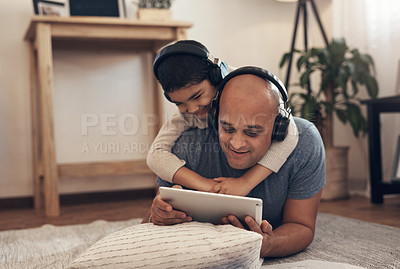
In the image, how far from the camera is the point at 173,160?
120 centimetres

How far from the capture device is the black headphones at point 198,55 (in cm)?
112

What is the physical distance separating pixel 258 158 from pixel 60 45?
1688 mm

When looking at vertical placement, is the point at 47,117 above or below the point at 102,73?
below

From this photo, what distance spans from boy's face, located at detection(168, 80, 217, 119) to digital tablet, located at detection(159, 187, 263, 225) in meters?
0.30

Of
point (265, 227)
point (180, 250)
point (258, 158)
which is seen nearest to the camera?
point (180, 250)

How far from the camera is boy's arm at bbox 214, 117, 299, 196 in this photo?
1.07 m

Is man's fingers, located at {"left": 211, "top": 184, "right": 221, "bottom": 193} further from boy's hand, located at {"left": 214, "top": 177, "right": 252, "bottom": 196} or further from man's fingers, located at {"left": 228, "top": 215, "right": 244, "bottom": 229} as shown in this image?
man's fingers, located at {"left": 228, "top": 215, "right": 244, "bottom": 229}

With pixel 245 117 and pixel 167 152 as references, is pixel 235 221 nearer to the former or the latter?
pixel 245 117

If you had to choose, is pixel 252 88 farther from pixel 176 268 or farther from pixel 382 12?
pixel 382 12

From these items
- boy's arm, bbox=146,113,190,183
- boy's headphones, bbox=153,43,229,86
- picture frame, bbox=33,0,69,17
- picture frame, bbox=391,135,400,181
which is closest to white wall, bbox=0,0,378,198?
picture frame, bbox=33,0,69,17

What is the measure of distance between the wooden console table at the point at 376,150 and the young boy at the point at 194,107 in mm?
1248

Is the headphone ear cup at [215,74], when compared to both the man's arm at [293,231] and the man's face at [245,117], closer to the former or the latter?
the man's face at [245,117]

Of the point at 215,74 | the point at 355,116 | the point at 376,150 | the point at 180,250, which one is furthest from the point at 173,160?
the point at 355,116

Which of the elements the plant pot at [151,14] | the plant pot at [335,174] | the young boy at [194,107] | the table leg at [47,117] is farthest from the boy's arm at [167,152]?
the plant pot at [335,174]
